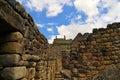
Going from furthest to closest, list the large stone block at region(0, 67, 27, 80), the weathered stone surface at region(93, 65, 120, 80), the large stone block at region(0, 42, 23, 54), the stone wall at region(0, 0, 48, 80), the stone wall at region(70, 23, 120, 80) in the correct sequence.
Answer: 1. the stone wall at region(70, 23, 120, 80)
2. the weathered stone surface at region(93, 65, 120, 80)
3. the large stone block at region(0, 42, 23, 54)
4. the large stone block at region(0, 67, 27, 80)
5. the stone wall at region(0, 0, 48, 80)

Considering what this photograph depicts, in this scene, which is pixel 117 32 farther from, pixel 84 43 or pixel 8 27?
pixel 8 27

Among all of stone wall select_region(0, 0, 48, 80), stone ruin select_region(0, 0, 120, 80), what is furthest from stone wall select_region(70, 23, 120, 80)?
stone wall select_region(0, 0, 48, 80)

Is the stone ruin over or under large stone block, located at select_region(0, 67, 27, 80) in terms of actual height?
over

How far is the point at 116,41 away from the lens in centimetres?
898

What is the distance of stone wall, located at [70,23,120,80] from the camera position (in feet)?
29.4

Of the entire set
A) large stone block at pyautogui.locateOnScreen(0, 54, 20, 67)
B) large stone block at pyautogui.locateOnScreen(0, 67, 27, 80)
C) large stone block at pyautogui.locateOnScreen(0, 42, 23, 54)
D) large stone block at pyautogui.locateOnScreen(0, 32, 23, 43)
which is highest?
large stone block at pyautogui.locateOnScreen(0, 32, 23, 43)

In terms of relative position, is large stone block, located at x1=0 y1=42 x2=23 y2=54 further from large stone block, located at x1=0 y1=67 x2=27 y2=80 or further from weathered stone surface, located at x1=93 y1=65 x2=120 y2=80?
weathered stone surface, located at x1=93 y1=65 x2=120 y2=80

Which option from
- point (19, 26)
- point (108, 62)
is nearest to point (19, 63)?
point (19, 26)

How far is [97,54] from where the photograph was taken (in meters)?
9.31

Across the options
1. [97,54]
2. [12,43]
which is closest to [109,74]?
[97,54]

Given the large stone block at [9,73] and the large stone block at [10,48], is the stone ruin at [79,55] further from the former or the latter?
the large stone block at [9,73]

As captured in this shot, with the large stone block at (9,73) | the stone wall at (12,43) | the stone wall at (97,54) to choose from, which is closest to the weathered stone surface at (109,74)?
the stone wall at (97,54)

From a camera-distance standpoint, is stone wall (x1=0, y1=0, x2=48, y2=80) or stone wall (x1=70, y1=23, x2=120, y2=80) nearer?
stone wall (x1=0, y1=0, x2=48, y2=80)

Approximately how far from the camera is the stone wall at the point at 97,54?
353 inches
